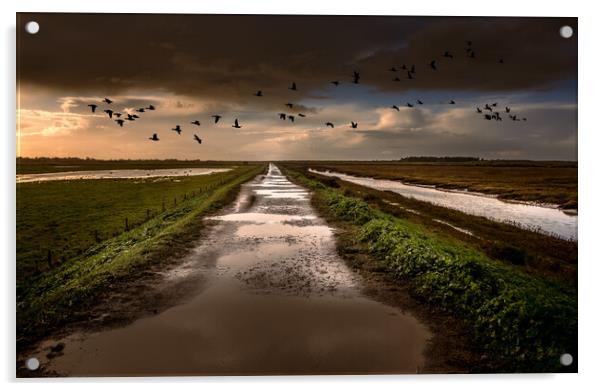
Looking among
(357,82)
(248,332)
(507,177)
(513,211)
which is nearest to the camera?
(248,332)

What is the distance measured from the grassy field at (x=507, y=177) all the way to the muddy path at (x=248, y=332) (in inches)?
173

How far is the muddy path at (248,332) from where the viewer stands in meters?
5.70

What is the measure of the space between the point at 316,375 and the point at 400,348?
137 centimetres

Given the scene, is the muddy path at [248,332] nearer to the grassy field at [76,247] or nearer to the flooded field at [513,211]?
the grassy field at [76,247]

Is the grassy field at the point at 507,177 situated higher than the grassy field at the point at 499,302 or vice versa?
the grassy field at the point at 507,177

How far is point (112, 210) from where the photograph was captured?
22.6 m

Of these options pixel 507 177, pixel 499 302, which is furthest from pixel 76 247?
pixel 507 177

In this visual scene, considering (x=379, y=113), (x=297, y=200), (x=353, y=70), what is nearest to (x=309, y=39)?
(x=353, y=70)

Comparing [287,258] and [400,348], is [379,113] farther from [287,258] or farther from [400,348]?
[400,348]

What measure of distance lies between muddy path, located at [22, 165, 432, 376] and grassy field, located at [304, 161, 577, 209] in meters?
4.39

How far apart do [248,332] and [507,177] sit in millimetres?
14554

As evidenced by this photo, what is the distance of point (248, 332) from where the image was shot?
6.11 meters

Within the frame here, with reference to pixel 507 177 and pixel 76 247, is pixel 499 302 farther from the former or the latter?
pixel 76 247

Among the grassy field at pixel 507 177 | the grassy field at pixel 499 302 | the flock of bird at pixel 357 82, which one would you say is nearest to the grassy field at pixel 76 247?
the flock of bird at pixel 357 82
